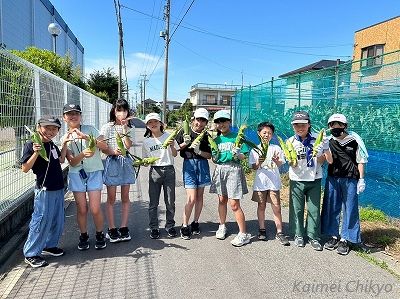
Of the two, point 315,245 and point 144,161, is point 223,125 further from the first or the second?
point 315,245

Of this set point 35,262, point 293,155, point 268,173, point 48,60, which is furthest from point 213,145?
point 48,60

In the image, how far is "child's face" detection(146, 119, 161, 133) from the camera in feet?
14.2

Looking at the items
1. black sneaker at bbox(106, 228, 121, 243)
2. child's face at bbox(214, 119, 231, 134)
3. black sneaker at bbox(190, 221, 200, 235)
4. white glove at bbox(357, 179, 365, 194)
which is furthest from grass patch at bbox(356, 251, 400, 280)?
black sneaker at bbox(106, 228, 121, 243)

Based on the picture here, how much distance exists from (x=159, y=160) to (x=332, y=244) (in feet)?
7.90

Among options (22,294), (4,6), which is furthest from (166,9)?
(22,294)

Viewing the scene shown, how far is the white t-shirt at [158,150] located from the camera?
4.34 m

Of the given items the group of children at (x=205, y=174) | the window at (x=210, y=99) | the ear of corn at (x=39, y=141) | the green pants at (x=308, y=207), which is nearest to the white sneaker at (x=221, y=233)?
the group of children at (x=205, y=174)

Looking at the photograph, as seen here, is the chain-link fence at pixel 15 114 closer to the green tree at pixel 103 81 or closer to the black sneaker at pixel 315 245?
the black sneaker at pixel 315 245

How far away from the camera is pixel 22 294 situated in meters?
3.06

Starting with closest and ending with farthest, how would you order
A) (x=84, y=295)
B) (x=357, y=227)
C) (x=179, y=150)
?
1. (x=84, y=295)
2. (x=357, y=227)
3. (x=179, y=150)

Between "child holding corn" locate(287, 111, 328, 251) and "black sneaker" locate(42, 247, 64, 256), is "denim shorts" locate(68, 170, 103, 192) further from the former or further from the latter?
"child holding corn" locate(287, 111, 328, 251)

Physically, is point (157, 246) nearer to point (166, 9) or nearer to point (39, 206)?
point (39, 206)

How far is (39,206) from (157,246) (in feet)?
4.75

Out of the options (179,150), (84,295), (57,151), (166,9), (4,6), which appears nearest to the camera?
(84,295)
